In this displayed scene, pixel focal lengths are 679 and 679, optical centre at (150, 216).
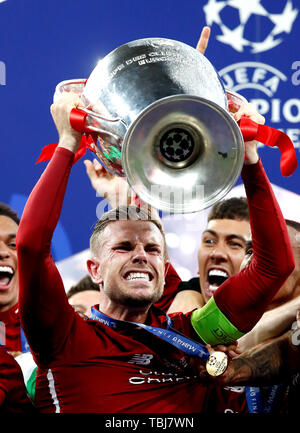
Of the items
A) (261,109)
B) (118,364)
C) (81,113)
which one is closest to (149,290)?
(118,364)

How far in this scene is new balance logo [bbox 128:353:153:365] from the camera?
221 cm

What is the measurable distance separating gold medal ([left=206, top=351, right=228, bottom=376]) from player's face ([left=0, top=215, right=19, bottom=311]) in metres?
1.09

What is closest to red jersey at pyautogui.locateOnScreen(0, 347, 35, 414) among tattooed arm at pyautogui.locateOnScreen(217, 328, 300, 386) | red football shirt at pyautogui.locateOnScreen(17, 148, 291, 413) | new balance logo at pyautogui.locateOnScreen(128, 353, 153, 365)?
red football shirt at pyautogui.locateOnScreen(17, 148, 291, 413)

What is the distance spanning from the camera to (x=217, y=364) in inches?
85.5

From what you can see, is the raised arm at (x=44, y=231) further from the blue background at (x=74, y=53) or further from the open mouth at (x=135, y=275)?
the blue background at (x=74, y=53)

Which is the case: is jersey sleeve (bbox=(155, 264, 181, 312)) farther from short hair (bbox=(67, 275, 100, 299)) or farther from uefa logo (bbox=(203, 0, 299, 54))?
uefa logo (bbox=(203, 0, 299, 54))

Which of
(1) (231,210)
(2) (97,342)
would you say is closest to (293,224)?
(1) (231,210)

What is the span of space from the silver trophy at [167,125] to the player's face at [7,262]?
3.72 feet

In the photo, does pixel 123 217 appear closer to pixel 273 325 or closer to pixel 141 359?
pixel 141 359

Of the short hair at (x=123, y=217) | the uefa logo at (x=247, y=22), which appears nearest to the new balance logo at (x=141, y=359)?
the short hair at (x=123, y=217)

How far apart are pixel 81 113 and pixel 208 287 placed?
1344mm

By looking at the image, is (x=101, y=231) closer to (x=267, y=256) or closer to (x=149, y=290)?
(x=149, y=290)

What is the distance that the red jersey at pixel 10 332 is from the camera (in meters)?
2.83

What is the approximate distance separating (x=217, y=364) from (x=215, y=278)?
78 cm
